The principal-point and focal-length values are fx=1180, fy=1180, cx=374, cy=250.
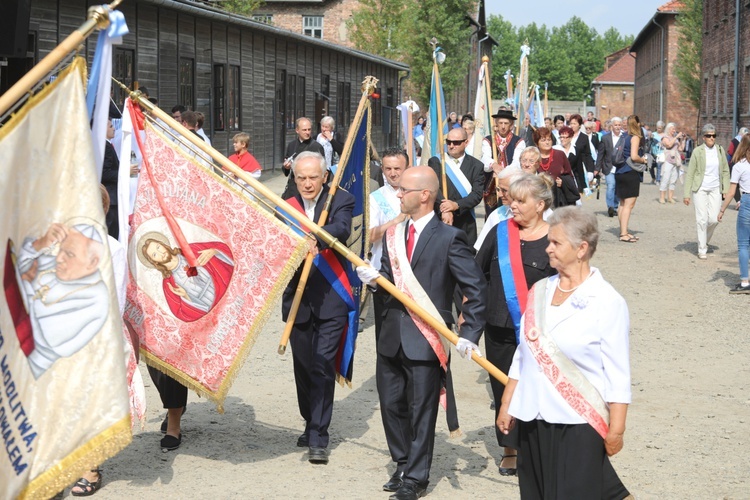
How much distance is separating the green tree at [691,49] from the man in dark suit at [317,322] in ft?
161

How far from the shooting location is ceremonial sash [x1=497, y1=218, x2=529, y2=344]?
21.4 feet

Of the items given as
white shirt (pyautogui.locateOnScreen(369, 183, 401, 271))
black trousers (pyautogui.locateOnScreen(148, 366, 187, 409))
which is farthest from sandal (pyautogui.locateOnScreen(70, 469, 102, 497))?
white shirt (pyautogui.locateOnScreen(369, 183, 401, 271))

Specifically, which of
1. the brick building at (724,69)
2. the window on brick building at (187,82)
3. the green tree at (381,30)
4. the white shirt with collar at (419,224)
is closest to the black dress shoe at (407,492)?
the white shirt with collar at (419,224)

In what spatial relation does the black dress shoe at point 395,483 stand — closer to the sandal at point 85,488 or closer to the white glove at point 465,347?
the white glove at point 465,347

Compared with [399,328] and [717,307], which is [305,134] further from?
[399,328]

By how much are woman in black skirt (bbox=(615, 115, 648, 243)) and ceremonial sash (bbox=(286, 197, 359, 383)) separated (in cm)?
1209

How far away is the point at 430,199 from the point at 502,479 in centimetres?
172

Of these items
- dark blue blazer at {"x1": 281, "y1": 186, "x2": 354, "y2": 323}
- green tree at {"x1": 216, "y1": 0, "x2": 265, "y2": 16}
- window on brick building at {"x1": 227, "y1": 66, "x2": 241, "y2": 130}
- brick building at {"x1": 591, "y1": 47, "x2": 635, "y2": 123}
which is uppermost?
brick building at {"x1": 591, "y1": 47, "x2": 635, "y2": 123}

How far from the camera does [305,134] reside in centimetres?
1541

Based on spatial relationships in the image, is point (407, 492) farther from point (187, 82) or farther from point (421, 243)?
point (187, 82)

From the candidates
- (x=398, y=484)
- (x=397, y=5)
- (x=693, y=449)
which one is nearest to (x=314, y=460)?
(x=398, y=484)

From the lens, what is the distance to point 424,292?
20.8ft

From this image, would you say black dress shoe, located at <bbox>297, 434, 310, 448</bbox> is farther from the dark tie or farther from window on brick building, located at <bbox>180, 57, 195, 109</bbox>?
window on brick building, located at <bbox>180, 57, 195, 109</bbox>


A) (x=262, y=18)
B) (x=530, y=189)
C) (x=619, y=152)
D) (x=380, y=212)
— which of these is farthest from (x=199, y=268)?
(x=262, y=18)
